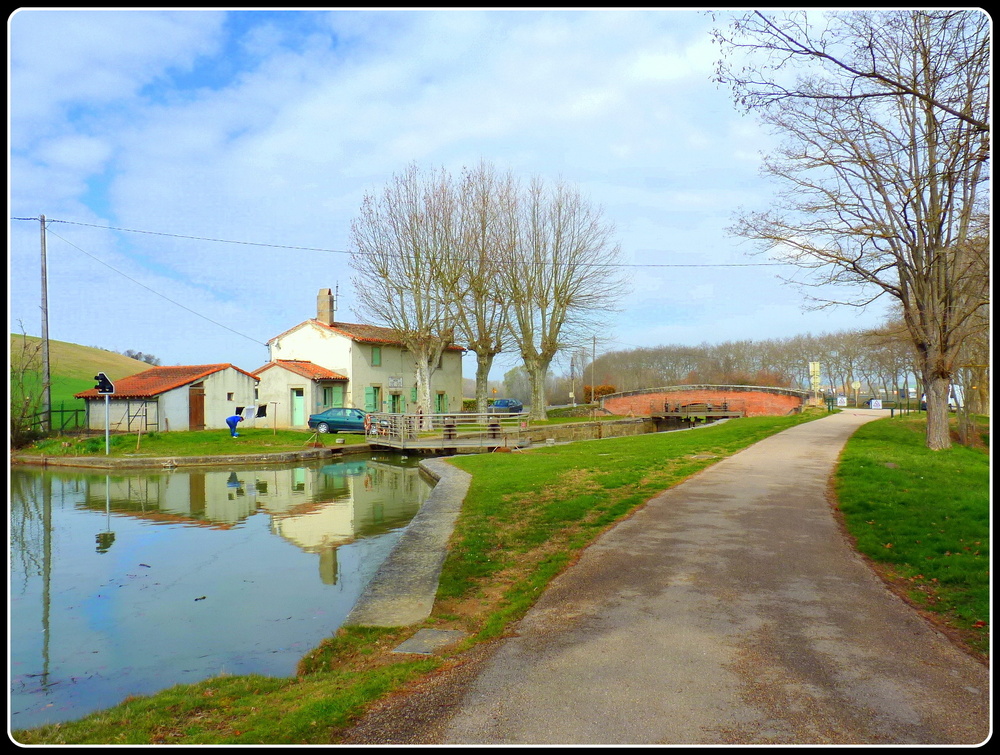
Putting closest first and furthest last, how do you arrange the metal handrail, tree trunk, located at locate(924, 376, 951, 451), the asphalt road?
the asphalt road < tree trunk, located at locate(924, 376, 951, 451) < the metal handrail

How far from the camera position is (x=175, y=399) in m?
30.8

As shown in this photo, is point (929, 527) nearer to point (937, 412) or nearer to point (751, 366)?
point (937, 412)

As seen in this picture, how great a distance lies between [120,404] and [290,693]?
3073 centimetres

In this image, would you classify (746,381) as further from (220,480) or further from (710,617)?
(710,617)

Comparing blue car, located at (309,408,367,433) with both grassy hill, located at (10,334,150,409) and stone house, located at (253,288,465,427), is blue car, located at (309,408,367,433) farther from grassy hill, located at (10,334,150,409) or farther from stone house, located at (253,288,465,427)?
grassy hill, located at (10,334,150,409)

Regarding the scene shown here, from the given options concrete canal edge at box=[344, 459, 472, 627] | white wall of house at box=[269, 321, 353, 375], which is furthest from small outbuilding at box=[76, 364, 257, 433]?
concrete canal edge at box=[344, 459, 472, 627]

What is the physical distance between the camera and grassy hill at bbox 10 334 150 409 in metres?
26.2

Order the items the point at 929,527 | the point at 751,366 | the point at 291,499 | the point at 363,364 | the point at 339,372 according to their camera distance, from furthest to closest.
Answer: the point at 751,366, the point at 363,364, the point at 339,372, the point at 291,499, the point at 929,527

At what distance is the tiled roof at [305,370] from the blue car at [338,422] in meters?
3.49

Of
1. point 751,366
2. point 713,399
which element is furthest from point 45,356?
point 751,366

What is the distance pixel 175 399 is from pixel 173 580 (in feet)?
81.6

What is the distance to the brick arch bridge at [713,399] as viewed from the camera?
46.8 metres

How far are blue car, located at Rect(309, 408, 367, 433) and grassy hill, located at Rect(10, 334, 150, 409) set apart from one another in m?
9.43

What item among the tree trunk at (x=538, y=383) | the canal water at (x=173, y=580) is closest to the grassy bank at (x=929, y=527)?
the canal water at (x=173, y=580)
